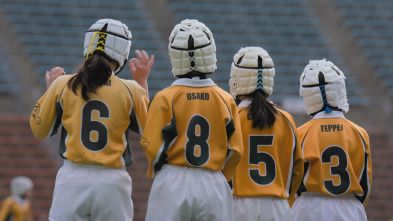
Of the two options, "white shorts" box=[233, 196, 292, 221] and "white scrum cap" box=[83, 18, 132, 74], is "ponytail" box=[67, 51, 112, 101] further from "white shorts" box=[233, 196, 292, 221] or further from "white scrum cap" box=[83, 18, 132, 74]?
"white shorts" box=[233, 196, 292, 221]

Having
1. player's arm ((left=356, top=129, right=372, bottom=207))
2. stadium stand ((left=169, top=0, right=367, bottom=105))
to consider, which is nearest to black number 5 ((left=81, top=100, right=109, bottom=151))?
player's arm ((left=356, top=129, right=372, bottom=207))

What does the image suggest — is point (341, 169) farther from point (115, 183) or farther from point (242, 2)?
point (242, 2)

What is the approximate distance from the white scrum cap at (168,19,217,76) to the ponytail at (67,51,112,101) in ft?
1.60

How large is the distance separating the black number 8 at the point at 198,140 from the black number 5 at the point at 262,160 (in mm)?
622

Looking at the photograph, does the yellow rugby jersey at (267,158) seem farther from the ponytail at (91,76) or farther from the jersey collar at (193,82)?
the ponytail at (91,76)

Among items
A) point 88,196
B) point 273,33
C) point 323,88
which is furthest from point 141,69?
point 273,33

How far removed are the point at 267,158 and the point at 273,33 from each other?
43.8ft

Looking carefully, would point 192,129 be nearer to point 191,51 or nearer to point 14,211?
point 191,51

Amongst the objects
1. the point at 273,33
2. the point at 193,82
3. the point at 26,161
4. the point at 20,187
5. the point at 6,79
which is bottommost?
the point at 20,187

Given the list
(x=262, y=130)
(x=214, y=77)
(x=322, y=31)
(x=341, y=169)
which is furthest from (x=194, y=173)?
(x=322, y=31)

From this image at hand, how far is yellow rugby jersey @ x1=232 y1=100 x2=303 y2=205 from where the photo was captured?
5.24 metres

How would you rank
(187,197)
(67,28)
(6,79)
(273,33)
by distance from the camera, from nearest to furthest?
1. (187,197)
2. (6,79)
3. (67,28)
4. (273,33)

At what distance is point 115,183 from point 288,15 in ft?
49.7

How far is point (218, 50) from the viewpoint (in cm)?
1720
